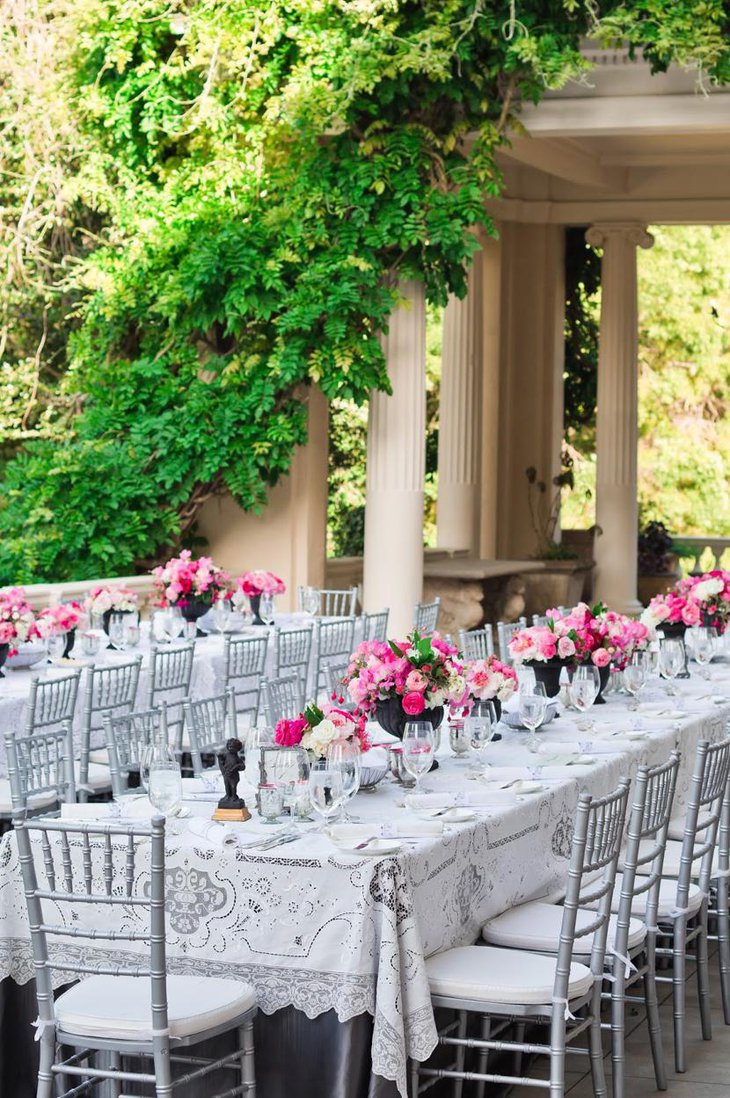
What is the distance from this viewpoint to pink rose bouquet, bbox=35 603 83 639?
324 inches

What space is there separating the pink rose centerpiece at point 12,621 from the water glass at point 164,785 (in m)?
3.33

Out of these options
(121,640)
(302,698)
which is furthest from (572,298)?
(302,698)

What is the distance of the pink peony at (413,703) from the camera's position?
17.8 feet

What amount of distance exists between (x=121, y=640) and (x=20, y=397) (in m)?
6.99

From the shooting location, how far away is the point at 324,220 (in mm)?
13203

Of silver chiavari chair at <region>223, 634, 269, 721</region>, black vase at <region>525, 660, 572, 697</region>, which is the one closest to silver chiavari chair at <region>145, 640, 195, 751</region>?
silver chiavari chair at <region>223, 634, 269, 721</region>

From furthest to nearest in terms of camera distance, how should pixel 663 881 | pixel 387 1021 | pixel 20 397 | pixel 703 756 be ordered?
pixel 20 397, pixel 663 881, pixel 703 756, pixel 387 1021

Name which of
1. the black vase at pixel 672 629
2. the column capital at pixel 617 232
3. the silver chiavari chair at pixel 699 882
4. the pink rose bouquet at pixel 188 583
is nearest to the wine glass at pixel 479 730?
the silver chiavari chair at pixel 699 882

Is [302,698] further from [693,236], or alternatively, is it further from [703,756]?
[693,236]

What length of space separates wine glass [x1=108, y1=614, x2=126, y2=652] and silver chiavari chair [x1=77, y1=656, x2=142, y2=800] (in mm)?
1011

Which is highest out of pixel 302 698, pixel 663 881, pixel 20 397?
pixel 20 397

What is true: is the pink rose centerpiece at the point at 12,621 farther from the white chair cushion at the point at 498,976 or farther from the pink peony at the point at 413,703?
the white chair cushion at the point at 498,976

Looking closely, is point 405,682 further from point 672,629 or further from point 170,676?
point 672,629

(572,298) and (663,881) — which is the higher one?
(572,298)
